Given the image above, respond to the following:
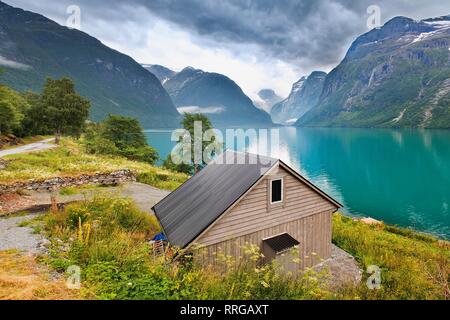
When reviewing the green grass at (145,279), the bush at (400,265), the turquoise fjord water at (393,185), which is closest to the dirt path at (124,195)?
the green grass at (145,279)

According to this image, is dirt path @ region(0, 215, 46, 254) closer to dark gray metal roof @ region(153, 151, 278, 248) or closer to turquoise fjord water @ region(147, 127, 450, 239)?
dark gray metal roof @ region(153, 151, 278, 248)

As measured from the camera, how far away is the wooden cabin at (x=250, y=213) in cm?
1051

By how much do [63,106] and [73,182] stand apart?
22818mm

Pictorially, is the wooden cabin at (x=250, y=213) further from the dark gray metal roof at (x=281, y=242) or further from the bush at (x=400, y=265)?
the bush at (x=400, y=265)

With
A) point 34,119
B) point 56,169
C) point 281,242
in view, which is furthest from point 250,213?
point 34,119

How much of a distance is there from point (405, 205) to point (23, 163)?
52.7m

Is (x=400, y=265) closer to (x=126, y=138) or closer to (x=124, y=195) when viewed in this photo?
(x=124, y=195)

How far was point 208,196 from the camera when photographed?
12344mm

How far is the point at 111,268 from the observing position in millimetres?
7039

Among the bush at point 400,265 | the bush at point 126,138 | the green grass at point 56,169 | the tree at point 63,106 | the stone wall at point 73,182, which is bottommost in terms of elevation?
the bush at point 400,265

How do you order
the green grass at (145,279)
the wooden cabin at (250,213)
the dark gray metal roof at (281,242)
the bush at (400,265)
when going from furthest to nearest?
the dark gray metal roof at (281,242)
the bush at (400,265)
the wooden cabin at (250,213)
the green grass at (145,279)

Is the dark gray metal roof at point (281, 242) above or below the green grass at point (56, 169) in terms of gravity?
below
